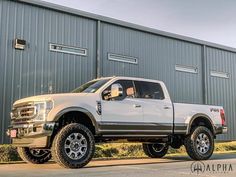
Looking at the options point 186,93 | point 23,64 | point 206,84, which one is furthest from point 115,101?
point 206,84

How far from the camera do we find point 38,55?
16141mm

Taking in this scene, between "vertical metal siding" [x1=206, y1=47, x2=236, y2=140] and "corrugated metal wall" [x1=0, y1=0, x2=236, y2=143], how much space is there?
57mm

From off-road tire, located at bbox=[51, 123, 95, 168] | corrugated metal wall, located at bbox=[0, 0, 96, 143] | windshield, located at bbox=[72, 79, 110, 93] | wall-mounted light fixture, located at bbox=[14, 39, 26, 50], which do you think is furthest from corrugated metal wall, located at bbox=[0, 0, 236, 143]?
off-road tire, located at bbox=[51, 123, 95, 168]

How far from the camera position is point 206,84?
22719 millimetres

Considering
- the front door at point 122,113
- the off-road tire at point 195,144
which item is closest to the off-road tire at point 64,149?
the front door at point 122,113

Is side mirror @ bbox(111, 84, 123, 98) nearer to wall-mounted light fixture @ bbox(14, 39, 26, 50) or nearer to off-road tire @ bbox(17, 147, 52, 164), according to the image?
off-road tire @ bbox(17, 147, 52, 164)

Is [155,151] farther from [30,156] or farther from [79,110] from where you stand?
[79,110]

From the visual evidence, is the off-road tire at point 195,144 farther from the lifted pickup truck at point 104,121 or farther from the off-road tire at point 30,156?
the off-road tire at point 30,156

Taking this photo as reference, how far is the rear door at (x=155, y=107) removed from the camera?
10680mm

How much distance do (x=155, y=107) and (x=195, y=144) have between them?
1.71 metres

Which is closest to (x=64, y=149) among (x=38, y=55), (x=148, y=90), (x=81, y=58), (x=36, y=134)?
(x=36, y=134)

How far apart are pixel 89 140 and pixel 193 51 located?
14.3 m

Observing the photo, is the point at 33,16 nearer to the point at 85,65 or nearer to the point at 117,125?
the point at 85,65

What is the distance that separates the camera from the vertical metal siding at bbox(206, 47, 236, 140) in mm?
23047
